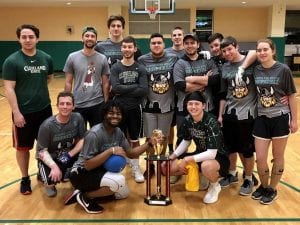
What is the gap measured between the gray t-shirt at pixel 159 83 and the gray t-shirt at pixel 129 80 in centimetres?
11

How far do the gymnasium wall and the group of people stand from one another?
13.4 metres

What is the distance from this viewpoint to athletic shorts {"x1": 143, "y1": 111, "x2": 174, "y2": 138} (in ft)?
14.1

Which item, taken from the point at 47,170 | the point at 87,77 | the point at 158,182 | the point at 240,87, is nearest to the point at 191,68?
the point at 240,87

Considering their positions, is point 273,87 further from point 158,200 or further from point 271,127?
point 158,200

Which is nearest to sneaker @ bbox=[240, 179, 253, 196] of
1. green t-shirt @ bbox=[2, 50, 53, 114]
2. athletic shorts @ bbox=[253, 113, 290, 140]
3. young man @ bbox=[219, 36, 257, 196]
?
young man @ bbox=[219, 36, 257, 196]

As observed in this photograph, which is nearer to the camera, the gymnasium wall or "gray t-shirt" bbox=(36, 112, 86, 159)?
"gray t-shirt" bbox=(36, 112, 86, 159)

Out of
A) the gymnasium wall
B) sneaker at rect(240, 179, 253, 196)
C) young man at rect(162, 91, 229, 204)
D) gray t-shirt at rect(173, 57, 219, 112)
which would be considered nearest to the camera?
young man at rect(162, 91, 229, 204)

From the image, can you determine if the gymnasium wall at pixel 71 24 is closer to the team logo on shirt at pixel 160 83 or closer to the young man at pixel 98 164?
the team logo on shirt at pixel 160 83

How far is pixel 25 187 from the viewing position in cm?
398

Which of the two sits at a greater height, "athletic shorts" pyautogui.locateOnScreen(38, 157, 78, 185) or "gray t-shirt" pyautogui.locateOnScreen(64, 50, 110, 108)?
"gray t-shirt" pyautogui.locateOnScreen(64, 50, 110, 108)

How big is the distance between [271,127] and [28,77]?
244cm

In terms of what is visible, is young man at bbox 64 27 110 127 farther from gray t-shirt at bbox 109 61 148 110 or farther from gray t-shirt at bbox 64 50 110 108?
gray t-shirt at bbox 109 61 148 110

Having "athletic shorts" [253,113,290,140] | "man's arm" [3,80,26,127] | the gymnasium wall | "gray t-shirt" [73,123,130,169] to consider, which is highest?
the gymnasium wall

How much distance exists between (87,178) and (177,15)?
14991 mm
